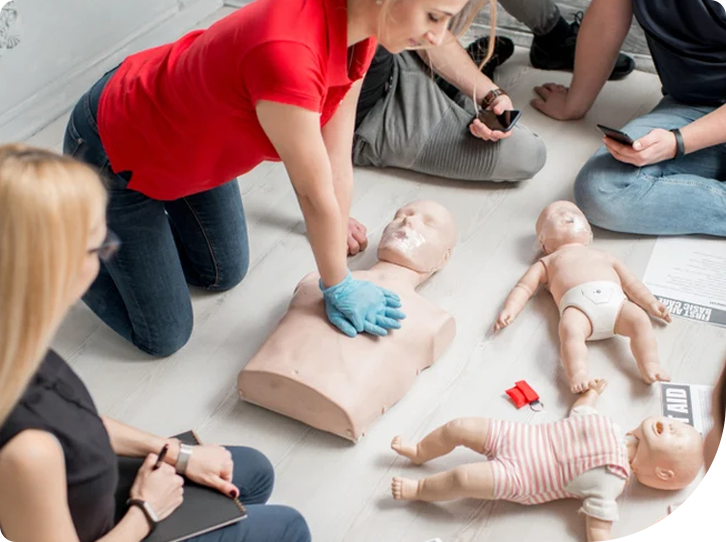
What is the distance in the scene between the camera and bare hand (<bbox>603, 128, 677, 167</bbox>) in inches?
81.5

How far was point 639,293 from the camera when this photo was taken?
188cm

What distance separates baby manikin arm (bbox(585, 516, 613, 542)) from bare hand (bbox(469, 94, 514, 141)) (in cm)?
108

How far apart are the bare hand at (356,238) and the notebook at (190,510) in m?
0.88

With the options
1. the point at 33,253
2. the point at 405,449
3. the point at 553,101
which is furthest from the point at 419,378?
the point at 553,101

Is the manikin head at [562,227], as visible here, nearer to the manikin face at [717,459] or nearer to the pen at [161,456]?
the pen at [161,456]

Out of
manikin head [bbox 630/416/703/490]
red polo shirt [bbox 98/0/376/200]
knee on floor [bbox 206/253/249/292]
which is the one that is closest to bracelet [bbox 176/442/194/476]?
red polo shirt [bbox 98/0/376/200]

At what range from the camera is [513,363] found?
1823mm

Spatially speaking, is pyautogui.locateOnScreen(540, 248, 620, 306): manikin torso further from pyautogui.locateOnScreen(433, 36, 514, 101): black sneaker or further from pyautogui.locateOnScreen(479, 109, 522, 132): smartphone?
pyautogui.locateOnScreen(433, 36, 514, 101): black sneaker

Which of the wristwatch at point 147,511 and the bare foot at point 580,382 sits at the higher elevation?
the wristwatch at point 147,511

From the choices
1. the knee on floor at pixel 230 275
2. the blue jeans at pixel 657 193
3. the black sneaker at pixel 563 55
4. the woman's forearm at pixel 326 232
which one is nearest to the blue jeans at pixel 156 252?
the knee on floor at pixel 230 275

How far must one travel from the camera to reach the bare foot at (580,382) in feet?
5.54

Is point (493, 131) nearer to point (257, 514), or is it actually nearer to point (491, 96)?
point (491, 96)

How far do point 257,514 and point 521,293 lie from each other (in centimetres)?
87

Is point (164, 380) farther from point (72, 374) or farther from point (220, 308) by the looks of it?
point (72, 374)
